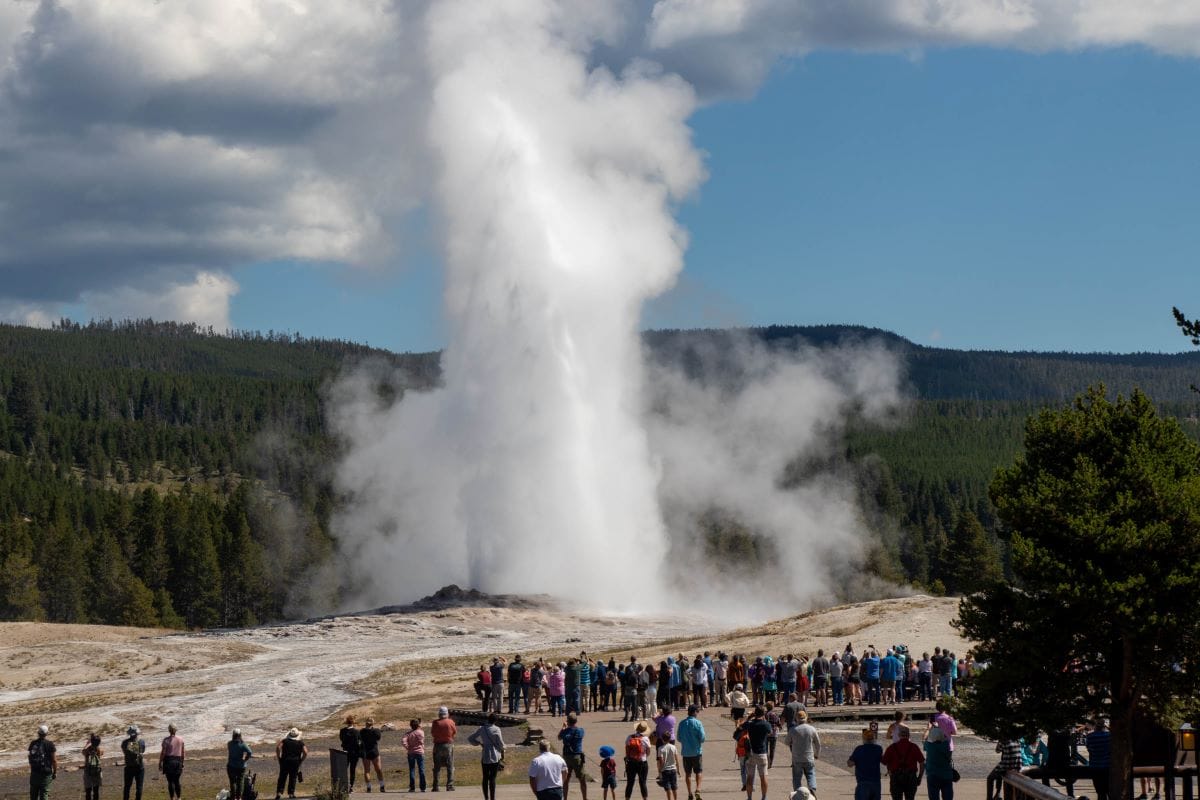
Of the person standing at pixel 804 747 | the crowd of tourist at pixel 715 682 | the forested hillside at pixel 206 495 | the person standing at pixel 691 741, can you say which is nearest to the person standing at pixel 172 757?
the person standing at pixel 691 741

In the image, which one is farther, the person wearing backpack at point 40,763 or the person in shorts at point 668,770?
the person wearing backpack at point 40,763

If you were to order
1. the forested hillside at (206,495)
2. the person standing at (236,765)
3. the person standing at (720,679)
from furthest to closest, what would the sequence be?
the forested hillside at (206,495)
the person standing at (720,679)
the person standing at (236,765)

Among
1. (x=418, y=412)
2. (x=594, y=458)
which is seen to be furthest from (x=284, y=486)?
(x=594, y=458)

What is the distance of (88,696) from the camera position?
38531 mm

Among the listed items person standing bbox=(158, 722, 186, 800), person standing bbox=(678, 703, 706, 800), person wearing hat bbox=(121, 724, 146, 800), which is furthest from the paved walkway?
person wearing hat bbox=(121, 724, 146, 800)

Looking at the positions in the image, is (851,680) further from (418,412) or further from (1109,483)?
(418,412)

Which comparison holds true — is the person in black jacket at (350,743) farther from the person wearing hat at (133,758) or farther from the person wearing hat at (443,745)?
the person wearing hat at (133,758)

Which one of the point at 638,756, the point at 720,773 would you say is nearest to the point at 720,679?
the point at 720,773

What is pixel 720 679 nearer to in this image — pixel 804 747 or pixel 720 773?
pixel 720 773

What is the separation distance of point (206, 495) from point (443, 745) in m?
87.3

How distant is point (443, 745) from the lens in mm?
19641

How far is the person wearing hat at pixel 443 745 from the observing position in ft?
63.9

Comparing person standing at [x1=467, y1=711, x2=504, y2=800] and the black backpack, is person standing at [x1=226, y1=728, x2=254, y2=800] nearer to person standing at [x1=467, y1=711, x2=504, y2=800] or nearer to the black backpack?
the black backpack

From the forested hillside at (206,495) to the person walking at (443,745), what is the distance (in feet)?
24.5
